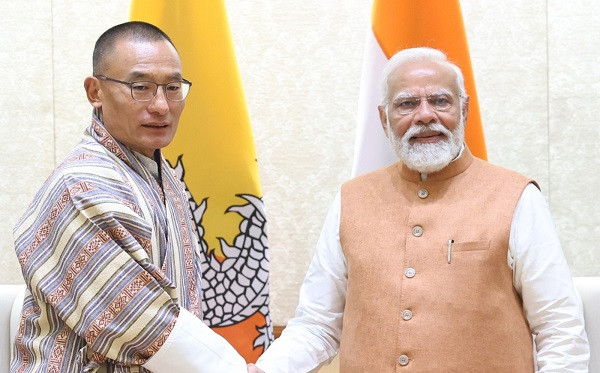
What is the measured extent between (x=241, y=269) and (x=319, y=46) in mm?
1370

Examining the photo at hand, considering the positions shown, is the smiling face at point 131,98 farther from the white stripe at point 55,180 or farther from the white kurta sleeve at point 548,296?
the white kurta sleeve at point 548,296

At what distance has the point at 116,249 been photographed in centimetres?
198

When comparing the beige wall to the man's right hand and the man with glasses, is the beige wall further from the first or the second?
the man with glasses

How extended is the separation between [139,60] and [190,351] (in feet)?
2.39

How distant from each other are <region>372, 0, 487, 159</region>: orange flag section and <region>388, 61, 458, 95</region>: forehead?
3.23 ft

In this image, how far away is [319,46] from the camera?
4395 mm

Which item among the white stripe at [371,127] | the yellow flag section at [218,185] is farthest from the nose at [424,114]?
the yellow flag section at [218,185]

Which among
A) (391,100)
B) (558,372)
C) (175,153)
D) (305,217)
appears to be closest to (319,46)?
(305,217)

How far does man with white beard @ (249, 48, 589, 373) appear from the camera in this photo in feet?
7.64

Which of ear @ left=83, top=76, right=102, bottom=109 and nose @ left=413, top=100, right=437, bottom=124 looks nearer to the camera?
ear @ left=83, top=76, right=102, bottom=109

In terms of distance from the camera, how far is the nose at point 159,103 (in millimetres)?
2186

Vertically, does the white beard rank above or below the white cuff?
above

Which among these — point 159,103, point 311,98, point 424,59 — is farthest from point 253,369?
point 311,98

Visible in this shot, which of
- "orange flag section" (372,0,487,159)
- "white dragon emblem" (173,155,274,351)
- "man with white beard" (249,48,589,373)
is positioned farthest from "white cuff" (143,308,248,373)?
"orange flag section" (372,0,487,159)
